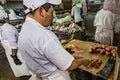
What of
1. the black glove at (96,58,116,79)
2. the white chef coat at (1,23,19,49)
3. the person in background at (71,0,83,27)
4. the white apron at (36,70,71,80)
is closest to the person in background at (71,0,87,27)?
the person in background at (71,0,83,27)

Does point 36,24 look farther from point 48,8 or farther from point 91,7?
point 91,7

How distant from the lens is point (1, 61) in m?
5.38

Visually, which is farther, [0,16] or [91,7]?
[91,7]

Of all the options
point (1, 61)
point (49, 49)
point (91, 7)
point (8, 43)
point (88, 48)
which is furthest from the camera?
point (1, 61)

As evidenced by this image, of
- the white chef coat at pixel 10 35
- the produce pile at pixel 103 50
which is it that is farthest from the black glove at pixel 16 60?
the produce pile at pixel 103 50

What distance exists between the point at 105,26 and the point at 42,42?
266 centimetres

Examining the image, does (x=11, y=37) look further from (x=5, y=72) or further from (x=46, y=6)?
(x=46, y=6)

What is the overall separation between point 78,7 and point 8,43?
2.32m

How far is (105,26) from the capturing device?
3943mm

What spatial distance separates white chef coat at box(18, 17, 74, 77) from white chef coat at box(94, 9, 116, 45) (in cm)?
245

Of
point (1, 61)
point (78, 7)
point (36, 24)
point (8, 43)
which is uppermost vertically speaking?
point (36, 24)

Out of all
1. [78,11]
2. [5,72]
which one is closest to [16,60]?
[5,72]

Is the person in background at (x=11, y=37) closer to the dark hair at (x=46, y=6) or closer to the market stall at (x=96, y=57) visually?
the market stall at (x=96, y=57)

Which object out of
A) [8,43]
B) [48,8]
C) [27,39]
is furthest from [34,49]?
[8,43]
